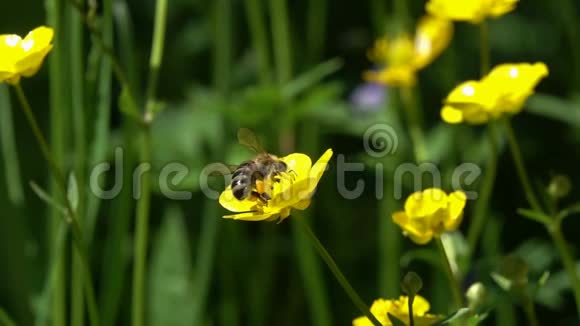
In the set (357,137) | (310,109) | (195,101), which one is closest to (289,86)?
(310,109)

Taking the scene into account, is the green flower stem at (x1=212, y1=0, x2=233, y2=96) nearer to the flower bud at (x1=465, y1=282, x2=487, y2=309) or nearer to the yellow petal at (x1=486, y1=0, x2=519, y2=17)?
the yellow petal at (x1=486, y1=0, x2=519, y2=17)

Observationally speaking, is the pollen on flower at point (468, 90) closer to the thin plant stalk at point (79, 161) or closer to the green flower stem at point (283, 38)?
the thin plant stalk at point (79, 161)

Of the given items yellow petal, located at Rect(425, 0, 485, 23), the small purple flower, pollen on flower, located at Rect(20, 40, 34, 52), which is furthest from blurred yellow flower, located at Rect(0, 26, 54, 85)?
the small purple flower

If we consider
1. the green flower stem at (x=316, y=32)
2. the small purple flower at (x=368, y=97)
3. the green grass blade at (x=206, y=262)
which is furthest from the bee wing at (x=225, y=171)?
the small purple flower at (x=368, y=97)

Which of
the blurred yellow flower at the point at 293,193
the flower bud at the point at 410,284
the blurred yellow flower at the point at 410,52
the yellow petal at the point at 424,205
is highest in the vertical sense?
the blurred yellow flower at the point at 410,52

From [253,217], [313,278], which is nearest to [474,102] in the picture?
[253,217]

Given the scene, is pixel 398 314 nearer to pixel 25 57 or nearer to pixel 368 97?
pixel 25 57
